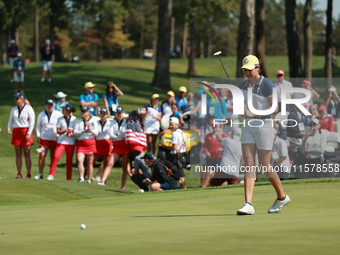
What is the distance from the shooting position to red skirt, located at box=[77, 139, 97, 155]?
17.8m

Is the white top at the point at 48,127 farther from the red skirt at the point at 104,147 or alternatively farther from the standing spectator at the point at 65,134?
the red skirt at the point at 104,147

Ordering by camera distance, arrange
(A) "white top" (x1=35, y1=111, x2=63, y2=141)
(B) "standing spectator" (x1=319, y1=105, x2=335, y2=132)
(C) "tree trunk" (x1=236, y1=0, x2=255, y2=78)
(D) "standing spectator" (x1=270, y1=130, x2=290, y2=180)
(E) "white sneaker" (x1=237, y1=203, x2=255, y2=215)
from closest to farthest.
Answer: (E) "white sneaker" (x1=237, y1=203, x2=255, y2=215), (D) "standing spectator" (x1=270, y1=130, x2=290, y2=180), (A) "white top" (x1=35, y1=111, x2=63, y2=141), (B) "standing spectator" (x1=319, y1=105, x2=335, y2=132), (C) "tree trunk" (x1=236, y1=0, x2=255, y2=78)

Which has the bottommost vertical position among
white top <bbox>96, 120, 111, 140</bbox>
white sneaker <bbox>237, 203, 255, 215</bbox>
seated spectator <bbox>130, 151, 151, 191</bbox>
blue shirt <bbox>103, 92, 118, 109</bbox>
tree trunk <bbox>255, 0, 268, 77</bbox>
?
seated spectator <bbox>130, 151, 151, 191</bbox>

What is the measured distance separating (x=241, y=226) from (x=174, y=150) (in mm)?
10808

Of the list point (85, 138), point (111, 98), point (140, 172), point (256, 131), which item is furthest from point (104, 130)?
point (256, 131)

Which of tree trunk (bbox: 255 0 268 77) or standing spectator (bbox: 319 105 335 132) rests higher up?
tree trunk (bbox: 255 0 268 77)

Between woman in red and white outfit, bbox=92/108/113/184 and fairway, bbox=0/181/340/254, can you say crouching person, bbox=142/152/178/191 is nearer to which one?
woman in red and white outfit, bbox=92/108/113/184

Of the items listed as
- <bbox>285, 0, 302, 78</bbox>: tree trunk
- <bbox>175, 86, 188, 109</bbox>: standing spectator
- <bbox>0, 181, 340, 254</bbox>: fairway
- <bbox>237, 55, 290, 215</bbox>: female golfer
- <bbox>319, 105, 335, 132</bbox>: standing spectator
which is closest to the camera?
<bbox>0, 181, 340, 254</bbox>: fairway

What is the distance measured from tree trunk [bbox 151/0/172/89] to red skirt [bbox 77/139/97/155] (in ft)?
56.4

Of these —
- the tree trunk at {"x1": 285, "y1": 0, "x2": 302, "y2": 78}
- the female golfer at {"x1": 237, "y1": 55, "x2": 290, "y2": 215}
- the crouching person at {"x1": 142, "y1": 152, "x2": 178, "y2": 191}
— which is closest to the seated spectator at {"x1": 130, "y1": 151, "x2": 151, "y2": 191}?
the crouching person at {"x1": 142, "y1": 152, "x2": 178, "y2": 191}

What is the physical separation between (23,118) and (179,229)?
11.9 metres

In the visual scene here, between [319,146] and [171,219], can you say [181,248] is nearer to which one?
[171,219]

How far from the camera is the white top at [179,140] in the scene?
58.0ft

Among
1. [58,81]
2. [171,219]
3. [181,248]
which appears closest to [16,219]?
[171,219]
